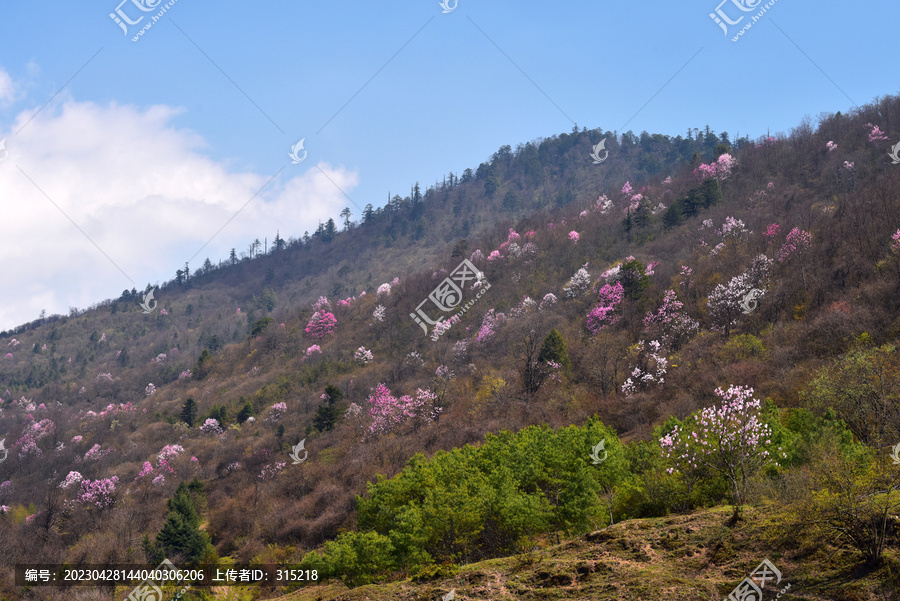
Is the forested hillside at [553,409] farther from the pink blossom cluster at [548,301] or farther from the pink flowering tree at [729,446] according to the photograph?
the pink blossom cluster at [548,301]

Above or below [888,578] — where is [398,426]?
above

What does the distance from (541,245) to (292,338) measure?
4000 cm

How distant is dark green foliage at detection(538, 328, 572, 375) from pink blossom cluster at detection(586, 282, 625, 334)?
248 inches

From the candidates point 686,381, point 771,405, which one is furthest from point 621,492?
point 686,381

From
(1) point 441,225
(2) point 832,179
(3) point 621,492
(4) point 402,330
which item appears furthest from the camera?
(1) point 441,225

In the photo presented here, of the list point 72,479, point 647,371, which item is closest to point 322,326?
point 72,479

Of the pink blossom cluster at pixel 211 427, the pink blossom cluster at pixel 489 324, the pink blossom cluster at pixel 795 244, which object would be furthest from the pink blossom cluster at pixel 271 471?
the pink blossom cluster at pixel 795 244

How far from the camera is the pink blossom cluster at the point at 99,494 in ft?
157

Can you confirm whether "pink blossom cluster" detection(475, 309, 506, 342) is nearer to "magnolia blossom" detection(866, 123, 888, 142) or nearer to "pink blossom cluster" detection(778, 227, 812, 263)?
"pink blossom cluster" detection(778, 227, 812, 263)

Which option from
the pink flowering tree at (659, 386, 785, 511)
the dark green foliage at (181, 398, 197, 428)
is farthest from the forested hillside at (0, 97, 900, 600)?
the dark green foliage at (181, 398, 197, 428)

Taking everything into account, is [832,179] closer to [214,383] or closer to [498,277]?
[498,277]

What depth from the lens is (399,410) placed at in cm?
4838

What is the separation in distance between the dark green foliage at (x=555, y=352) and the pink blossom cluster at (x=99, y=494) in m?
39.0

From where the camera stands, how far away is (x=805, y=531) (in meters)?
13.3
